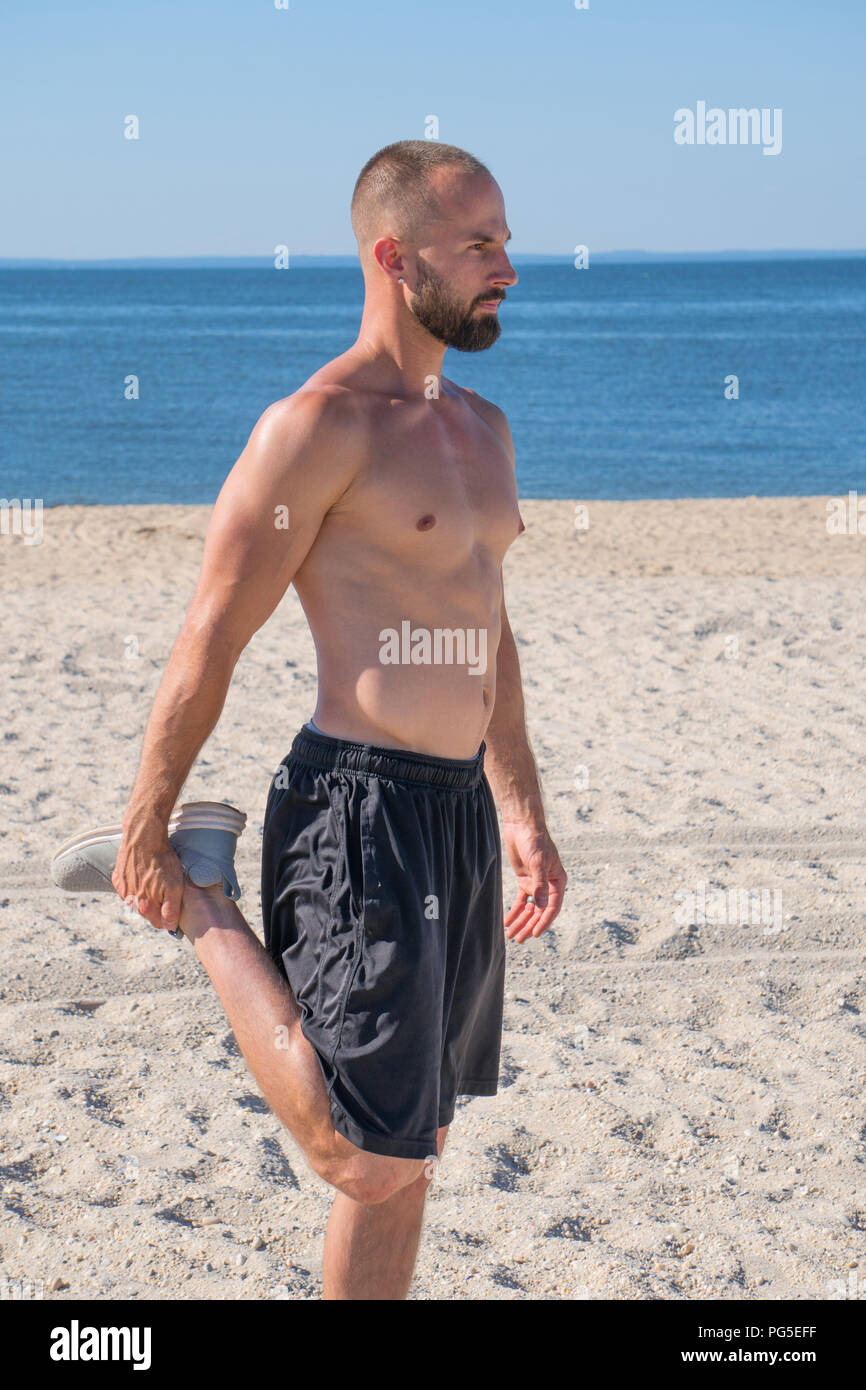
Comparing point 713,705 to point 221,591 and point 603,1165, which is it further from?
point 221,591

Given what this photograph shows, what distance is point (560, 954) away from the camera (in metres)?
3.98

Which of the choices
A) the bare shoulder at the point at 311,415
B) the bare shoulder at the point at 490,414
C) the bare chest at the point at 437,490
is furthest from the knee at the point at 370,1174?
the bare shoulder at the point at 490,414

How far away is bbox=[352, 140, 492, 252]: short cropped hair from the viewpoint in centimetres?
199

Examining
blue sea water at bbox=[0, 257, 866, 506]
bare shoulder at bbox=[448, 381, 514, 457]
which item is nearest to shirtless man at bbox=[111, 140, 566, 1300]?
bare shoulder at bbox=[448, 381, 514, 457]

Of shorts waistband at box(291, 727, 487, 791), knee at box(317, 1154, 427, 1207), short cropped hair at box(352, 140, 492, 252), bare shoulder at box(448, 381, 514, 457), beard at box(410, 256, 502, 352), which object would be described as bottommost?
knee at box(317, 1154, 427, 1207)

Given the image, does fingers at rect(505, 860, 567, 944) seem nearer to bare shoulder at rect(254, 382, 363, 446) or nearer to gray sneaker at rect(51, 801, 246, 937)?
gray sneaker at rect(51, 801, 246, 937)

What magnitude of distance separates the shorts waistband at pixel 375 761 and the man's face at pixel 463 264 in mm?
667

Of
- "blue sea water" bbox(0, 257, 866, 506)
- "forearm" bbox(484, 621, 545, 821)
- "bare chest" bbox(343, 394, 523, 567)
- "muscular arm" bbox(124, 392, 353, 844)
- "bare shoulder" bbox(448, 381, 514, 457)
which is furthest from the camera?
"blue sea water" bbox(0, 257, 866, 506)

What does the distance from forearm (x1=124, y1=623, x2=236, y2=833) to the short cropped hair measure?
0.73m

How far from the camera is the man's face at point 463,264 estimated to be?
198 centimetres

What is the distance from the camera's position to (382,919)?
1.92 metres

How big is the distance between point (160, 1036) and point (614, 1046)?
125 cm

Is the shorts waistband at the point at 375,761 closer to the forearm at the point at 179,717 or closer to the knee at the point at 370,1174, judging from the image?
the forearm at the point at 179,717
